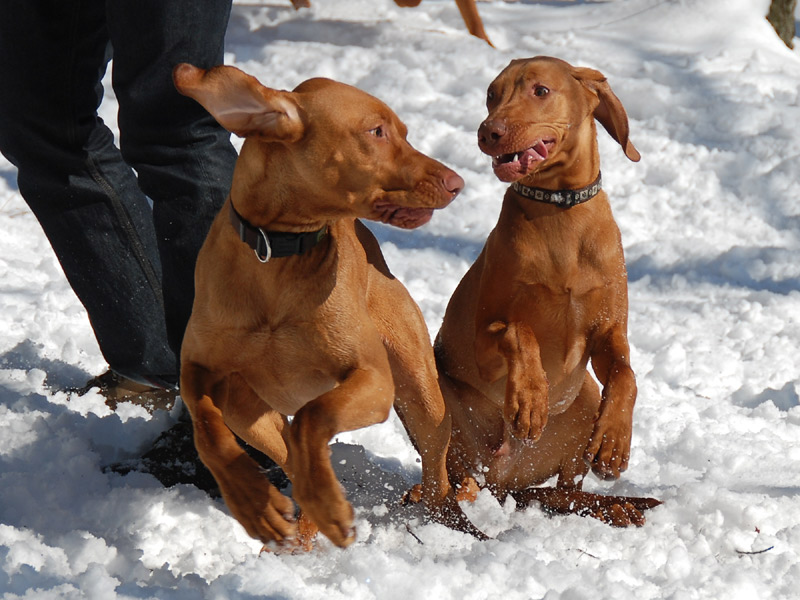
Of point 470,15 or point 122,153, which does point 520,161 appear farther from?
point 470,15

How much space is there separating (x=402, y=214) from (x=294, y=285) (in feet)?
1.14

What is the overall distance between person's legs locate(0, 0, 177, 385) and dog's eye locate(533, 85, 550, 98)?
1267mm

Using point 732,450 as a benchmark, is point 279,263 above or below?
above

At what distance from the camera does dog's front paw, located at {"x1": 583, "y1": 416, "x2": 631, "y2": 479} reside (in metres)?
3.12

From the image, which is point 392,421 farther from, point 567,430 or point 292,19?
point 292,19

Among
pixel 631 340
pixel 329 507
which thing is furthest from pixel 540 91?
pixel 631 340

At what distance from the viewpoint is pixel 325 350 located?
260cm

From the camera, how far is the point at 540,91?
9.80ft

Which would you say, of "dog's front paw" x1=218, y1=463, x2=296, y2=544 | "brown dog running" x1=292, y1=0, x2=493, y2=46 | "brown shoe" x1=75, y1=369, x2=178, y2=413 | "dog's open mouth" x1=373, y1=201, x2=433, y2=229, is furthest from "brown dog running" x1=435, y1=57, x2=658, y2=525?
"brown dog running" x1=292, y1=0, x2=493, y2=46

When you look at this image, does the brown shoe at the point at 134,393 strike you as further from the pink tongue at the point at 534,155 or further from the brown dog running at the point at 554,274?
the pink tongue at the point at 534,155

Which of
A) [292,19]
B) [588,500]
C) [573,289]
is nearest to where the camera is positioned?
[573,289]

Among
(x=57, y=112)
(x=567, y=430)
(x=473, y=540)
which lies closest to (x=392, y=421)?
(x=567, y=430)

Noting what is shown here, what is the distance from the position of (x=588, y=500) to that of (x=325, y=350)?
4.23ft

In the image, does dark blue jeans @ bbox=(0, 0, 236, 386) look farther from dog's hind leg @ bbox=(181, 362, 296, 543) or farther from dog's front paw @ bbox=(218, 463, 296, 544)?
dog's front paw @ bbox=(218, 463, 296, 544)
